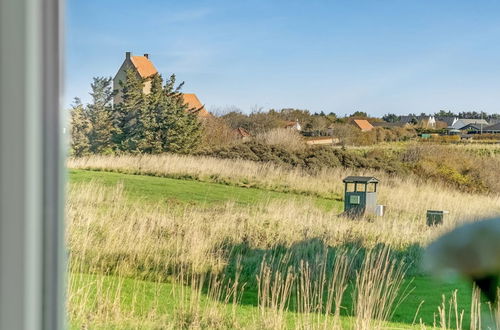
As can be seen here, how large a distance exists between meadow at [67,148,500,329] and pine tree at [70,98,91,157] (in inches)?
1.7

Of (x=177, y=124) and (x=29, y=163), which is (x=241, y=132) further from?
(x=29, y=163)

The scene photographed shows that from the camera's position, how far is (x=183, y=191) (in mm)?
1773

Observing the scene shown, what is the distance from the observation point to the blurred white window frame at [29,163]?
1066 millimetres

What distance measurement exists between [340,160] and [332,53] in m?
0.33

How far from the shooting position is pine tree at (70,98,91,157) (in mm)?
1623

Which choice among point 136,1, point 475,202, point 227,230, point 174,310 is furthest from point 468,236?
point 136,1

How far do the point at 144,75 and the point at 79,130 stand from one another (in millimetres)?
269

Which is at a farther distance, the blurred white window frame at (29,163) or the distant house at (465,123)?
the distant house at (465,123)

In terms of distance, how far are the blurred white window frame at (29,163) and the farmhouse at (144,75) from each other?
0.55m

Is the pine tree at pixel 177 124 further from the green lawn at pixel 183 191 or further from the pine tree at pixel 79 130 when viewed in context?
the pine tree at pixel 79 130

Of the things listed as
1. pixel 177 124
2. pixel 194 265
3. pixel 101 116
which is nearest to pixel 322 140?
pixel 177 124

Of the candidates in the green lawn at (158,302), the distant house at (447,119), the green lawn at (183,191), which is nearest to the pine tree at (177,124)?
the green lawn at (183,191)

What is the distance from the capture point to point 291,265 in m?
1.66

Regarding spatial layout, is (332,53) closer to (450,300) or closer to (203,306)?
(450,300)
